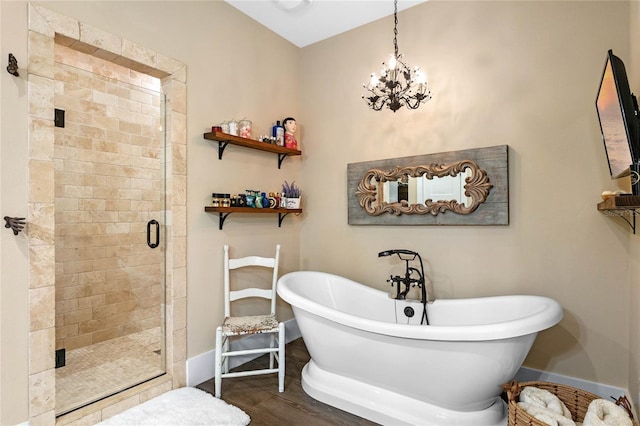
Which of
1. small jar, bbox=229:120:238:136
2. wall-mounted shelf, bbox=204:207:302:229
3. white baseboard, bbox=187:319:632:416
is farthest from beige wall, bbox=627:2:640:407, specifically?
small jar, bbox=229:120:238:136

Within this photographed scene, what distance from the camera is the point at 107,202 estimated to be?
2629 millimetres

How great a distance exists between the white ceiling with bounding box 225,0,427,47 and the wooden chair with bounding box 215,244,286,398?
1959mm

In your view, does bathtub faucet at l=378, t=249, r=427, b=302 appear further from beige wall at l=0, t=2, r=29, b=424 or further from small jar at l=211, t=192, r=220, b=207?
beige wall at l=0, t=2, r=29, b=424

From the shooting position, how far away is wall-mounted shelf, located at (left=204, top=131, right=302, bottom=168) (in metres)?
2.51

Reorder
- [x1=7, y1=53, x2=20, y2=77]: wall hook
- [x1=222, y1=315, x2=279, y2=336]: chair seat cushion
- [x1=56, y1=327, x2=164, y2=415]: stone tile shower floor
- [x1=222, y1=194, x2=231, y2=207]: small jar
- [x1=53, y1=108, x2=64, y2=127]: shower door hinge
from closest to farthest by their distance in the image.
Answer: [x1=7, y1=53, x2=20, y2=77]: wall hook → [x1=53, y1=108, x2=64, y2=127]: shower door hinge → [x1=56, y1=327, x2=164, y2=415]: stone tile shower floor → [x1=222, y1=315, x2=279, y2=336]: chair seat cushion → [x1=222, y1=194, x2=231, y2=207]: small jar

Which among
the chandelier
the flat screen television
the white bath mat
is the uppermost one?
the chandelier

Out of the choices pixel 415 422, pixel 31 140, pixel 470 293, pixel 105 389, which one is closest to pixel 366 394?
pixel 415 422

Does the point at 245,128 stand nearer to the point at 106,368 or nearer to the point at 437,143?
the point at 437,143

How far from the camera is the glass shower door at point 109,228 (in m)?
2.23

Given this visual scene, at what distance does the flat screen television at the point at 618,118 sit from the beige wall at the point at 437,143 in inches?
20.9

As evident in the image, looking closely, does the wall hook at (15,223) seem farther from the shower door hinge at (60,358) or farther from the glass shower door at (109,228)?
the shower door hinge at (60,358)

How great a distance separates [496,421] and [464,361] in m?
0.50

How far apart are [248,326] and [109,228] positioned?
51.2 inches

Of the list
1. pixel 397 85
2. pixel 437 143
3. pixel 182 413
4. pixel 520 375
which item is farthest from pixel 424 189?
pixel 182 413
